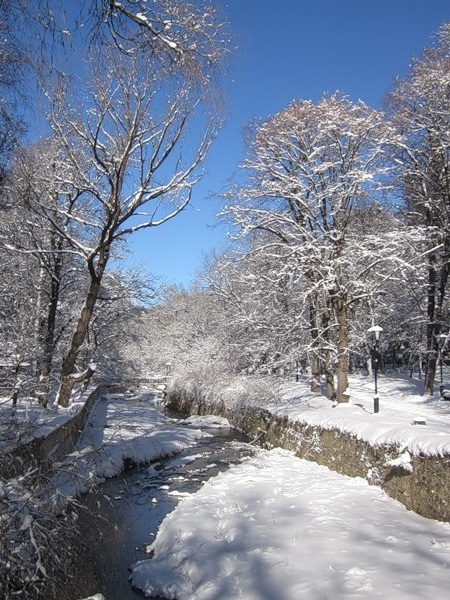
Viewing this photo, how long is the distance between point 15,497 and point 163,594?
112 inches

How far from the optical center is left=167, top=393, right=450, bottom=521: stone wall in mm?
7444

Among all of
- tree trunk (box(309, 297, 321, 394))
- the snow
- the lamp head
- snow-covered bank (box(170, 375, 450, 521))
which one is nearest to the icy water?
snow-covered bank (box(170, 375, 450, 521))

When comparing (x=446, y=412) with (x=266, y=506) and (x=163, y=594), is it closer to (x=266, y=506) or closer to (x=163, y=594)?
(x=266, y=506)

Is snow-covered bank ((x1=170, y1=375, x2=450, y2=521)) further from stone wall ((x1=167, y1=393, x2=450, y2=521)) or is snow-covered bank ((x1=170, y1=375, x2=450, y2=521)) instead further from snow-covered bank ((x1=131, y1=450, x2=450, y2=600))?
snow-covered bank ((x1=131, y1=450, x2=450, y2=600))

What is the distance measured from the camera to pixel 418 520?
7.47 metres

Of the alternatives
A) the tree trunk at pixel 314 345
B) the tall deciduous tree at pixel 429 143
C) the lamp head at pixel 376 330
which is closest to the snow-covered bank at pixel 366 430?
the tree trunk at pixel 314 345

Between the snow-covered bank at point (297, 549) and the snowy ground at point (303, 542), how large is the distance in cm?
1

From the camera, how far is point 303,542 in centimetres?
684

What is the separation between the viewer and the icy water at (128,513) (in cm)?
610

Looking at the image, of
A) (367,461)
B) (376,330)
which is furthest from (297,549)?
(376,330)

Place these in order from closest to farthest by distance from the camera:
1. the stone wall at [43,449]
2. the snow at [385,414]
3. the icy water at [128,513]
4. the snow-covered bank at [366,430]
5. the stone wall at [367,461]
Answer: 1. the stone wall at [43,449]
2. the icy water at [128,513]
3. the stone wall at [367,461]
4. the snow-covered bank at [366,430]
5. the snow at [385,414]

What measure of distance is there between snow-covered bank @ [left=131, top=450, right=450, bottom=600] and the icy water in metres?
0.36

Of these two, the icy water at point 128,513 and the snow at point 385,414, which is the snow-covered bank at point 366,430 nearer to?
the snow at point 385,414

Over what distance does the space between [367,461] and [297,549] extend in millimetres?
3772
